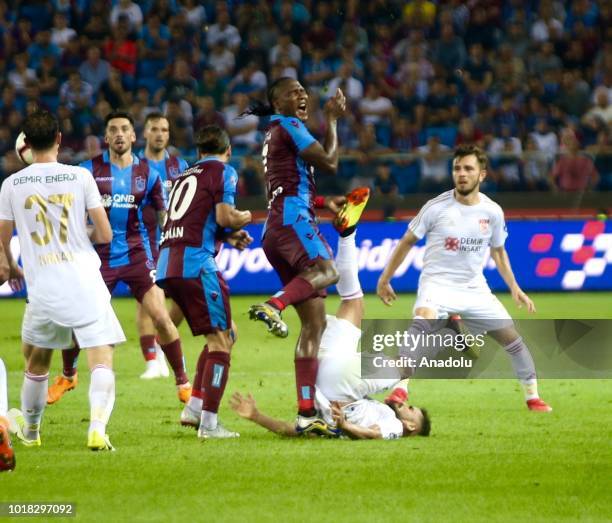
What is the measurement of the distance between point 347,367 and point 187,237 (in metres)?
1.31

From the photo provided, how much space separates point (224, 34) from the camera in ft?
74.6

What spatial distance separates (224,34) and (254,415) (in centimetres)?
1553

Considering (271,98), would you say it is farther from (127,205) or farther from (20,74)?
(20,74)

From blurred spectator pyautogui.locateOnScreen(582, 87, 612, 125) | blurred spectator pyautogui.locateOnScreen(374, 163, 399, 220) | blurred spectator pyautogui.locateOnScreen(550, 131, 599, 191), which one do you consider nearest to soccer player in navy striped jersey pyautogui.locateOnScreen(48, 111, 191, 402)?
blurred spectator pyautogui.locateOnScreen(374, 163, 399, 220)

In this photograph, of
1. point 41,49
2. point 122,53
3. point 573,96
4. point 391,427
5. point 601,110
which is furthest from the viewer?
point 41,49

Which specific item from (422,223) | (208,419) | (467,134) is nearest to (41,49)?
(467,134)

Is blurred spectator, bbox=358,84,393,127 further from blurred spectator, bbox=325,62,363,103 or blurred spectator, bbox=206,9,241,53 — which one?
blurred spectator, bbox=206,9,241,53

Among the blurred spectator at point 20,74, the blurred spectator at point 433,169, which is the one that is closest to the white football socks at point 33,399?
the blurred spectator at point 433,169

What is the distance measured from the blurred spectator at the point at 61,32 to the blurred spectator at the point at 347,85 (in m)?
4.85

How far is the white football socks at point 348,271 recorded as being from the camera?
8.62m

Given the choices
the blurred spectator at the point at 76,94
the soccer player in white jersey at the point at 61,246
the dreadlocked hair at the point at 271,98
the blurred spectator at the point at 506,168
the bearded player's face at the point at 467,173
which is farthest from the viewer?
the blurred spectator at the point at 76,94

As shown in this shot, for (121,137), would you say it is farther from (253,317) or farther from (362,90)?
(362,90)

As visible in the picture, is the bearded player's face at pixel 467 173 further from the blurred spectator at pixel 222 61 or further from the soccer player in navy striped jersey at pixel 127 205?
the blurred spectator at pixel 222 61

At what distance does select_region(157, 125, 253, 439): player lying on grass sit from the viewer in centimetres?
825
